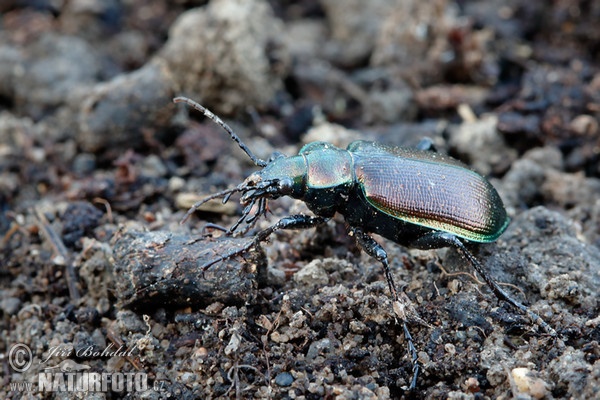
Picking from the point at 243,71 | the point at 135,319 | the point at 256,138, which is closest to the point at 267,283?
the point at 135,319

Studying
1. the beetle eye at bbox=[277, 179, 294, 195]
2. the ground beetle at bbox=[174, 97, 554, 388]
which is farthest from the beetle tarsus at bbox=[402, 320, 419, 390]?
the beetle eye at bbox=[277, 179, 294, 195]

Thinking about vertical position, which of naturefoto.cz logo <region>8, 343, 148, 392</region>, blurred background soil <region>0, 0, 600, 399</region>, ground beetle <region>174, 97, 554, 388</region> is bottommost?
naturefoto.cz logo <region>8, 343, 148, 392</region>

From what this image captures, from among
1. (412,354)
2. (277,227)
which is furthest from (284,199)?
(412,354)

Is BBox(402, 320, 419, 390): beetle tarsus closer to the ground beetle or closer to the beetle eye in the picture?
the ground beetle

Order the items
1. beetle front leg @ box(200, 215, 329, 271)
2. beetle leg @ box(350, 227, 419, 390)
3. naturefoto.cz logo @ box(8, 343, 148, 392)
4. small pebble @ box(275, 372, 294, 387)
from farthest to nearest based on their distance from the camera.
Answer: beetle front leg @ box(200, 215, 329, 271) < naturefoto.cz logo @ box(8, 343, 148, 392) < beetle leg @ box(350, 227, 419, 390) < small pebble @ box(275, 372, 294, 387)

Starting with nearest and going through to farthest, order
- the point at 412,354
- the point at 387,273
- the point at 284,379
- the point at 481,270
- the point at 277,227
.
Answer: the point at 284,379, the point at 412,354, the point at 387,273, the point at 481,270, the point at 277,227

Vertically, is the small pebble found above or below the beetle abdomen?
below

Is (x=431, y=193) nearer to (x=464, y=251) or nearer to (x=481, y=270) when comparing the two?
(x=464, y=251)
